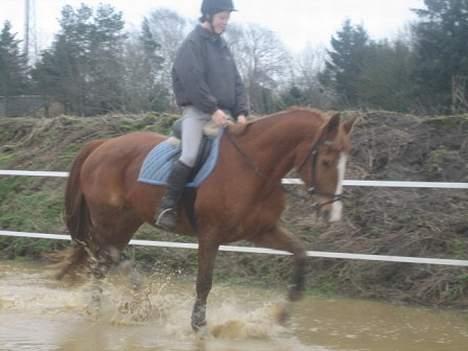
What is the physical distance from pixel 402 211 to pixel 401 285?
93 centimetres

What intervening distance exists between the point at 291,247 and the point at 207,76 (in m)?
1.60

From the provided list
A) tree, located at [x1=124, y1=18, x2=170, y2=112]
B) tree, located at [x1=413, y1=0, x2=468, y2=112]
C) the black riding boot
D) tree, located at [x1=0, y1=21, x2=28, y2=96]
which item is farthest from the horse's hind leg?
tree, located at [x1=0, y1=21, x2=28, y2=96]

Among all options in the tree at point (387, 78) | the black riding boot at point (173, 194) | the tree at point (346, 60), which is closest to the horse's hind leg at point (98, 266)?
the black riding boot at point (173, 194)

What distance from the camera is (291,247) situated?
6156mm

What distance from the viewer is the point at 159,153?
21.4 feet

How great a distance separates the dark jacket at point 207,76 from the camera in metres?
6.02

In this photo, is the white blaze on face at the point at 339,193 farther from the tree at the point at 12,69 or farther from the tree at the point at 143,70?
the tree at the point at 12,69

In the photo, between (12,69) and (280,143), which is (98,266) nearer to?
(280,143)

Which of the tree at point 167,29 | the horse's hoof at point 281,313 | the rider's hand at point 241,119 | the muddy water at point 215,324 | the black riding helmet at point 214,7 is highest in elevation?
the tree at point 167,29

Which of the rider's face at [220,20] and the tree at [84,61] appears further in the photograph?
the tree at [84,61]

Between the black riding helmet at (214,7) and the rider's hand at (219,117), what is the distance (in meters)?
0.81

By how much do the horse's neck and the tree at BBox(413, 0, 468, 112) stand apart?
949 inches

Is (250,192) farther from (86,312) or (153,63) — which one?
(153,63)

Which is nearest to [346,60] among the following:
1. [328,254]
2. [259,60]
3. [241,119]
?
[259,60]
